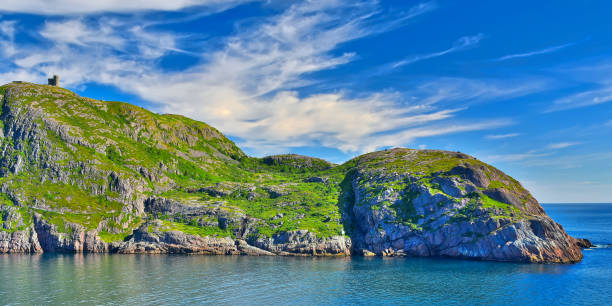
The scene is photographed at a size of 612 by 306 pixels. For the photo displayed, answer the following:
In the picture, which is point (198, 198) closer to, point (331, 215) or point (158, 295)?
point (331, 215)

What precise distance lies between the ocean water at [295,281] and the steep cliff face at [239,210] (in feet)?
39.0

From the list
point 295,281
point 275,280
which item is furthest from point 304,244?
point 295,281

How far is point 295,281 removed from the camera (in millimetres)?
92875

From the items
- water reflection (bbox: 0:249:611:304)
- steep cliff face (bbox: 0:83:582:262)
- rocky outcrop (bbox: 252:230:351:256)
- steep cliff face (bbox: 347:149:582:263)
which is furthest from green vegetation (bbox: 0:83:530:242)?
water reflection (bbox: 0:249:611:304)

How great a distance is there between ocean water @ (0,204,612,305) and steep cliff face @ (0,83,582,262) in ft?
39.0

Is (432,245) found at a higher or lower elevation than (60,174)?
lower

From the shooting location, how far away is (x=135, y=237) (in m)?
148

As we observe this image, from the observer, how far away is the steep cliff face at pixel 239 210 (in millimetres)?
131500

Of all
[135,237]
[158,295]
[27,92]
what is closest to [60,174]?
[135,237]

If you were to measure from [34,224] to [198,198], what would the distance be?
209 ft

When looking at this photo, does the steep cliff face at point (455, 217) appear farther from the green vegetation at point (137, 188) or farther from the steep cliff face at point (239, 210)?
the green vegetation at point (137, 188)

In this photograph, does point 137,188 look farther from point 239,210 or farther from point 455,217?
point 455,217

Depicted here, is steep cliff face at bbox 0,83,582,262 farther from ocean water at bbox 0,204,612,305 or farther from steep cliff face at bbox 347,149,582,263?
ocean water at bbox 0,204,612,305

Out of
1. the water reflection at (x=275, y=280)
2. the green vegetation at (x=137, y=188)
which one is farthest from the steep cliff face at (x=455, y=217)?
the water reflection at (x=275, y=280)
